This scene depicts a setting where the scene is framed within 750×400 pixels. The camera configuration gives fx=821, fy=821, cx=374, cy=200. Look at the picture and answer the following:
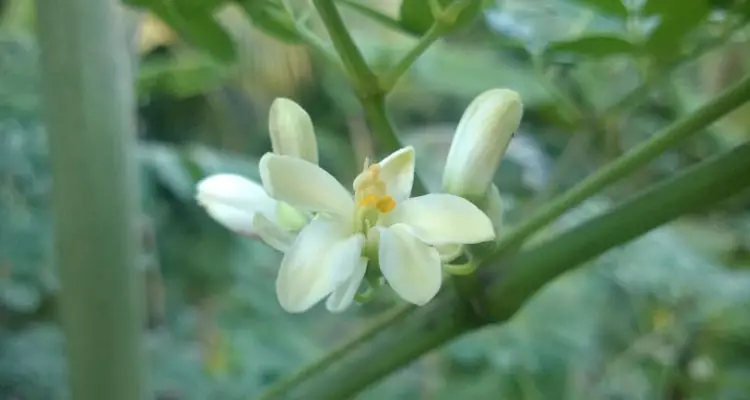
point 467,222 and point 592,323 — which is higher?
point 467,222

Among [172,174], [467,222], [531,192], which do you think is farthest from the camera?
[531,192]

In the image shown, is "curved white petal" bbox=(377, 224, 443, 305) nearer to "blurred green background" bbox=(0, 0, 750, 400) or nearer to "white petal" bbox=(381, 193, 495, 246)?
"white petal" bbox=(381, 193, 495, 246)

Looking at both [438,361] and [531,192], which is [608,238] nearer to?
[438,361]

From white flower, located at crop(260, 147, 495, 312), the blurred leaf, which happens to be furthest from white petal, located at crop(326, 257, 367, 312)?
the blurred leaf

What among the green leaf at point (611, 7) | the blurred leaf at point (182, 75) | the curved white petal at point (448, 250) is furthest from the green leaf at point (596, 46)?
the blurred leaf at point (182, 75)

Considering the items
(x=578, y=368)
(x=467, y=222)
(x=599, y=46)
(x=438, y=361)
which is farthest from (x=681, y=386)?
(x=467, y=222)

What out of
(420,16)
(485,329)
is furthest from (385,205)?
(485,329)
